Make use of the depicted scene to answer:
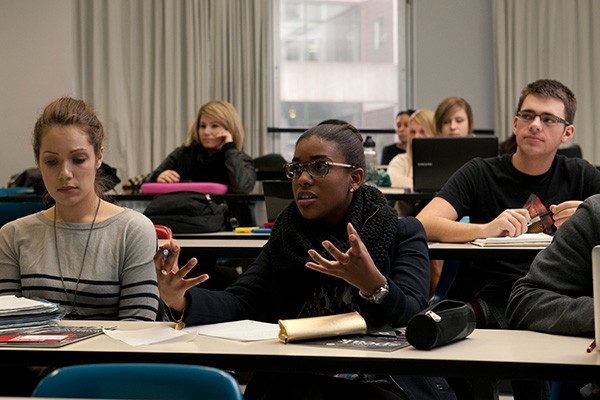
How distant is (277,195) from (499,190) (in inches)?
44.5

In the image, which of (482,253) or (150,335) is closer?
(150,335)

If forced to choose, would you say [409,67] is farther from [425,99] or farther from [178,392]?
[178,392]

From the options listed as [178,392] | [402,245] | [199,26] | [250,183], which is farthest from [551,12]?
[178,392]

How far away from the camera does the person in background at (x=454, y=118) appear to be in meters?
5.66

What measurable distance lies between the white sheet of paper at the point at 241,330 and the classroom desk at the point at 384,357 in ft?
0.14

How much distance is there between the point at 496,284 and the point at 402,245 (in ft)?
3.43

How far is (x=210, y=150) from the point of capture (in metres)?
5.86

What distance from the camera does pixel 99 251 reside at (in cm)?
252

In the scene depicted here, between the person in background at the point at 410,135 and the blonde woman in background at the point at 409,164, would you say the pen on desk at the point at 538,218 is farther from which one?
the person in background at the point at 410,135

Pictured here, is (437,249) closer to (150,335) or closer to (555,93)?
(555,93)

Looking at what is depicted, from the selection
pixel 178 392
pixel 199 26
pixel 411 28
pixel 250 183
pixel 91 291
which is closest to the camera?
pixel 178 392

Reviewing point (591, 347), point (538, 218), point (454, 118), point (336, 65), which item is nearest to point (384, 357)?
point (591, 347)

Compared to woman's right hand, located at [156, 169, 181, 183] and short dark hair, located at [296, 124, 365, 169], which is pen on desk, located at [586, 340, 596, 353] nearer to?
short dark hair, located at [296, 124, 365, 169]

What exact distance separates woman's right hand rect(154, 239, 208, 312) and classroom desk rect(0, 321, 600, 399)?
0.18m
